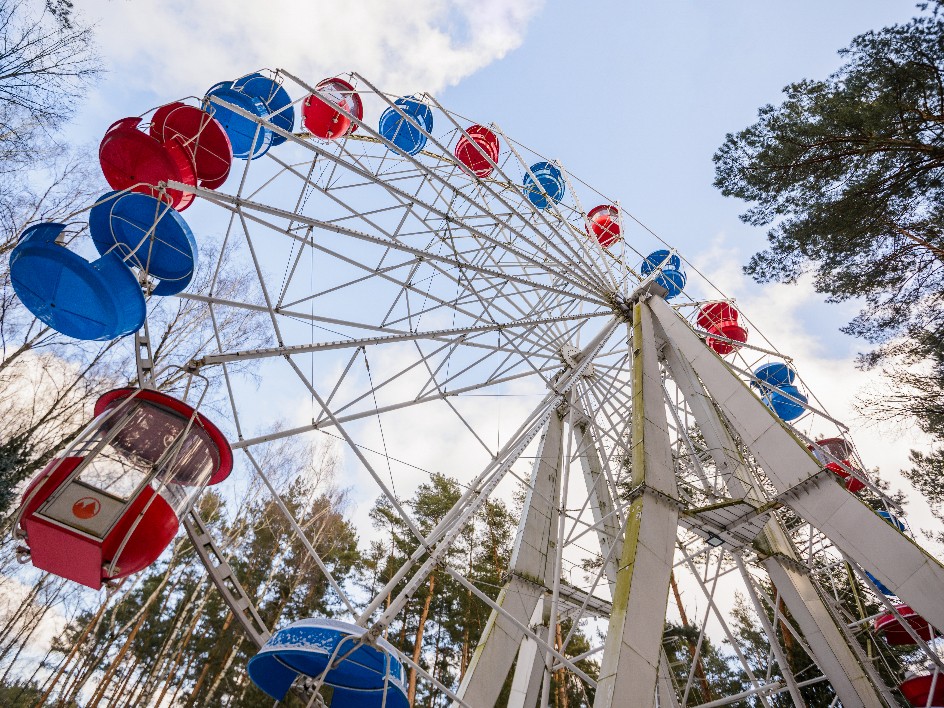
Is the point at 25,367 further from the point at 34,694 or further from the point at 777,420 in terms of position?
the point at 777,420

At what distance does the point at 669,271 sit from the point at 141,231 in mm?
11505

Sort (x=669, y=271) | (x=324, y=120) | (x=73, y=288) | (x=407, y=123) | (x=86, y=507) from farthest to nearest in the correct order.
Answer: (x=669, y=271) < (x=407, y=123) < (x=324, y=120) < (x=73, y=288) < (x=86, y=507)

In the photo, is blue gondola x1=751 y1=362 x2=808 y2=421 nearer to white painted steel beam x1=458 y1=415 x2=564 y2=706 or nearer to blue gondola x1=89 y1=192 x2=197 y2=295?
white painted steel beam x1=458 y1=415 x2=564 y2=706

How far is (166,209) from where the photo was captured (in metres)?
4.83

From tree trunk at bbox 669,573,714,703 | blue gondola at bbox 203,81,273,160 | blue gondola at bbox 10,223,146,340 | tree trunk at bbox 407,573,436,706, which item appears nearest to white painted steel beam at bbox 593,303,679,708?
blue gondola at bbox 10,223,146,340

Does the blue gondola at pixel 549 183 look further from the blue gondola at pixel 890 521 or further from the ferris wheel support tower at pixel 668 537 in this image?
the blue gondola at pixel 890 521

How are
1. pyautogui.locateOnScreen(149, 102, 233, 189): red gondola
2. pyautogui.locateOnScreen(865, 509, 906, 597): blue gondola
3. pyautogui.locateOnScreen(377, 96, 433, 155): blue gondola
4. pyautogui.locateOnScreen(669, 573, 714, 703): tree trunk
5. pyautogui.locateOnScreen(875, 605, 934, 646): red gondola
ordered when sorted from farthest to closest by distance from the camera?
pyautogui.locateOnScreen(669, 573, 714, 703): tree trunk, pyautogui.locateOnScreen(377, 96, 433, 155): blue gondola, pyautogui.locateOnScreen(875, 605, 934, 646): red gondola, pyautogui.locateOnScreen(865, 509, 906, 597): blue gondola, pyautogui.locateOnScreen(149, 102, 233, 189): red gondola

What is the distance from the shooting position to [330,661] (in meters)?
4.59

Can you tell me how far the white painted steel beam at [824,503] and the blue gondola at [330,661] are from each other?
14.1 ft

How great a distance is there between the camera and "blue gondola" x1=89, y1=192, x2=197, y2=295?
15.6 feet

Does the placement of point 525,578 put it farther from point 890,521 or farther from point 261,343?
point 261,343

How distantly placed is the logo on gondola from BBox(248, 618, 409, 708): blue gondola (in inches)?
76.4

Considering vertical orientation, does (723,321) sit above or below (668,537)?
above

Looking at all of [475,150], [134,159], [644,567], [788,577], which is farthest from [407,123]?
[788,577]
